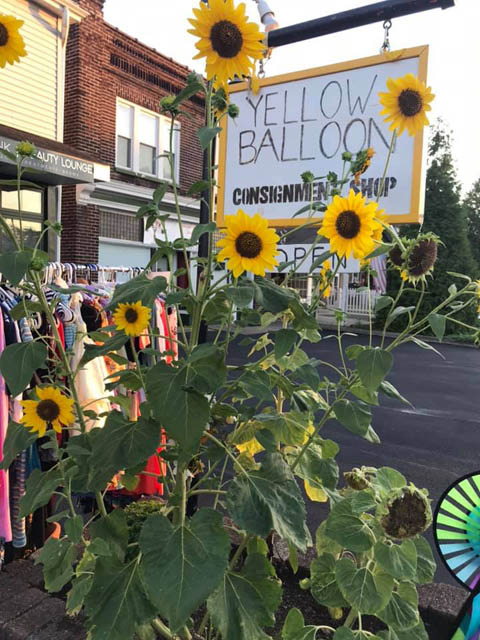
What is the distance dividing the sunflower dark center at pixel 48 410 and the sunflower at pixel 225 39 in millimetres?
1099

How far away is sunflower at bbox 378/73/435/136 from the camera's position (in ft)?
4.95

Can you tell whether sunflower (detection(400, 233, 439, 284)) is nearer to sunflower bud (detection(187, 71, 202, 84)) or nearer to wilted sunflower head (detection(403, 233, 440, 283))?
wilted sunflower head (detection(403, 233, 440, 283))

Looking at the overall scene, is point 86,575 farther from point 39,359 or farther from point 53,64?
point 53,64

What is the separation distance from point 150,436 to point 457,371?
11.6 metres

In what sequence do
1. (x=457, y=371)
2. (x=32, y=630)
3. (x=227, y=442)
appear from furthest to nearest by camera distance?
1. (x=457, y=371)
2. (x=32, y=630)
3. (x=227, y=442)

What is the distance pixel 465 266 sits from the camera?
2028 centimetres

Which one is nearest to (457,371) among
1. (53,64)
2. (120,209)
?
(120,209)

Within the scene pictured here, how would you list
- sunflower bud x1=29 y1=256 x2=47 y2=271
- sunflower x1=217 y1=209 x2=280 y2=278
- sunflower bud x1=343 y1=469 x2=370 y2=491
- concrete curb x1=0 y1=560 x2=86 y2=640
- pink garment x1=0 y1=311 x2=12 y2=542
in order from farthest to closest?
1. pink garment x1=0 y1=311 x2=12 y2=542
2. concrete curb x1=0 y1=560 x2=86 y2=640
3. sunflower bud x1=343 y1=469 x2=370 y2=491
4. sunflower bud x1=29 y1=256 x2=47 y2=271
5. sunflower x1=217 y1=209 x2=280 y2=278

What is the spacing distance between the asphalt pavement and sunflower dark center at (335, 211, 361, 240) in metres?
2.42

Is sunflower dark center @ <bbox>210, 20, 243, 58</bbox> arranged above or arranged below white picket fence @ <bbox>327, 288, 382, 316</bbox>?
above

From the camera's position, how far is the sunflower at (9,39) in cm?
136

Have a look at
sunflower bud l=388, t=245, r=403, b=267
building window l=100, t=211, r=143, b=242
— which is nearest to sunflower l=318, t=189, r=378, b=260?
sunflower bud l=388, t=245, r=403, b=267

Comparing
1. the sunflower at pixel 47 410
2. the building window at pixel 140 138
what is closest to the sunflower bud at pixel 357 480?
the sunflower at pixel 47 410

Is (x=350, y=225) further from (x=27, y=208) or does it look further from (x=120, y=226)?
(x=120, y=226)
